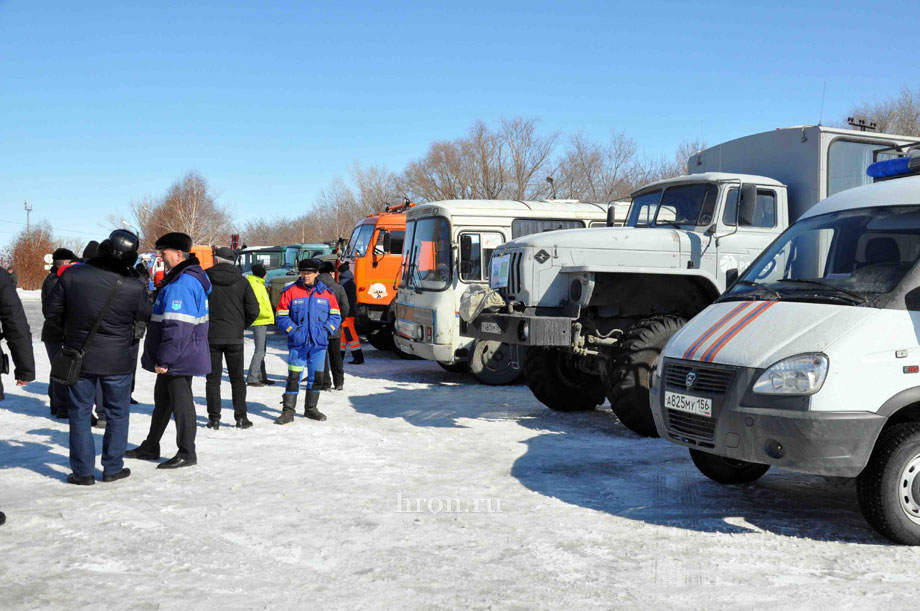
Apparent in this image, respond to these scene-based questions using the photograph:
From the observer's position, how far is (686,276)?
8438 mm

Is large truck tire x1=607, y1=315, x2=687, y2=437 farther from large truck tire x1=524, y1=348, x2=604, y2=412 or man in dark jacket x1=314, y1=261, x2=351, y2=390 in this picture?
man in dark jacket x1=314, y1=261, x2=351, y2=390

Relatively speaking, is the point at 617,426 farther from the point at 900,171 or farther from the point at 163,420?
the point at 163,420

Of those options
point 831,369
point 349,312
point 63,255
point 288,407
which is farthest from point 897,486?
point 63,255

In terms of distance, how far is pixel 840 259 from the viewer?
18.6 ft

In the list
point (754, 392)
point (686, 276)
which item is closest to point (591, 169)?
point (686, 276)

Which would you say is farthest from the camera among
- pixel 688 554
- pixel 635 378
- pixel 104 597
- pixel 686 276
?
pixel 686 276

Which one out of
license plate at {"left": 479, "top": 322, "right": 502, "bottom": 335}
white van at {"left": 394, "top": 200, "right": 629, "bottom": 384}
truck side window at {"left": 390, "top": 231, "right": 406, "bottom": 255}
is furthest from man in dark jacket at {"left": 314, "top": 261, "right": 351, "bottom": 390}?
truck side window at {"left": 390, "top": 231, "right": 406, "bottom": 255}

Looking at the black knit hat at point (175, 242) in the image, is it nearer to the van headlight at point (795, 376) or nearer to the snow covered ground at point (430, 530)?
the snow covered ground at point (430, 530)

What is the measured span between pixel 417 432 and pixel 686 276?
3.16 meters

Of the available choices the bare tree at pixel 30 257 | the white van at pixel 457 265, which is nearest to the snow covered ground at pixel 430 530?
the white van at pixel 457 265

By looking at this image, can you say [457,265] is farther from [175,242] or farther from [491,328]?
[175,242]

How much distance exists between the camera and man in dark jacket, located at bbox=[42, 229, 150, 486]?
6098mm

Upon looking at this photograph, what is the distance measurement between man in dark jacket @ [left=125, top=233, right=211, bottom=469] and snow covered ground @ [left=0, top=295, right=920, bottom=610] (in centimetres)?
36

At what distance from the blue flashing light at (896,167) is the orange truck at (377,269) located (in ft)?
30.5
